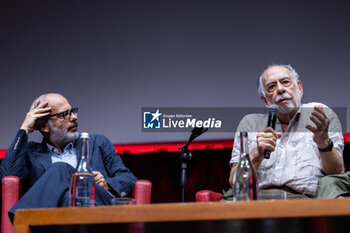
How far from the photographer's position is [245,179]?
1.23 m

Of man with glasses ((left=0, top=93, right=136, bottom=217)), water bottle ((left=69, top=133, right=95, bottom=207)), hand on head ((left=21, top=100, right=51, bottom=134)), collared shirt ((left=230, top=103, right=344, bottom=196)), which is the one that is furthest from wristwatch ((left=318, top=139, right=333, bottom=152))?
hand on head ((left=21, top=100, right=51, bottom=134))

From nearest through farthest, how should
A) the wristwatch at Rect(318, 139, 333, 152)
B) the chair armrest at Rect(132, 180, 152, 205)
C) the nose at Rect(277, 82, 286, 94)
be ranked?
the wristwatch at Rect(318, 139, 333, 152)
the chair armrest at Rect(132, 180, 152, 205)
the nose at Rect(277, 82, 286, 94)

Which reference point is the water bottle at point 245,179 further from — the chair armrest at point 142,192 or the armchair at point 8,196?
the armchair at point 8,196

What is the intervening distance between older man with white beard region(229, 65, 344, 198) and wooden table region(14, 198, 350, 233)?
89 centimetres

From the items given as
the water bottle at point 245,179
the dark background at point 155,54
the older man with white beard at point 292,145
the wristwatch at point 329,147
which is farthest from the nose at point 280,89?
the water bottle at point 245,179

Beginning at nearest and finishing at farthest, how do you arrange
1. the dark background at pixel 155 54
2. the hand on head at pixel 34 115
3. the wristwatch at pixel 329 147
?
the wristwatch at pixel 329 147, the hand on head at pixel 34 115, the dark background at pixel 155 54

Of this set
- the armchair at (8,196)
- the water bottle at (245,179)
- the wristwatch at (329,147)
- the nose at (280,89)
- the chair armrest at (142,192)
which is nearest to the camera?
the water bottle at (245,179)

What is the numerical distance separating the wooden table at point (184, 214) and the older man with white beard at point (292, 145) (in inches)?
35.1

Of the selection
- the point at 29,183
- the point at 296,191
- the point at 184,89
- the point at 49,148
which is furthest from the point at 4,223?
the point at 184,89

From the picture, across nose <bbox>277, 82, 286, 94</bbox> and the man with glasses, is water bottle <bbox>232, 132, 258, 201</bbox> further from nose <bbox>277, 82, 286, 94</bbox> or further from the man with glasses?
nose <bbox>277, 82, 286, 94</bbox>

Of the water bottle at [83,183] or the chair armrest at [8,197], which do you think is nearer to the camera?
the water bottle at [83,183]

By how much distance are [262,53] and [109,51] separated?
1.18m

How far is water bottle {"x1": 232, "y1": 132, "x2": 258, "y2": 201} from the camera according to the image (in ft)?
3.92

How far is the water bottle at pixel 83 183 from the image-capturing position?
126 centimetres
